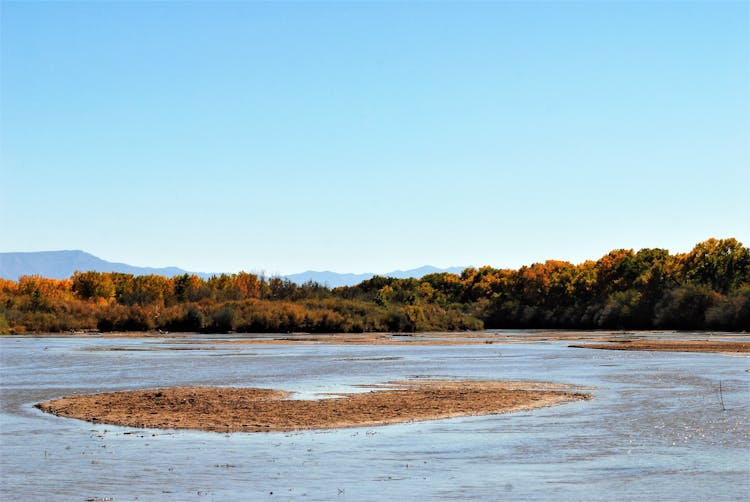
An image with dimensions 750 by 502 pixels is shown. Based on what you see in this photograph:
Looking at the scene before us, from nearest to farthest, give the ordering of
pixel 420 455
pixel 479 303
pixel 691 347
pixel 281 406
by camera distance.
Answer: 1. pixel 420 455
2. pixel 281 406
3. pixel 691 347
4. pixel 479 303

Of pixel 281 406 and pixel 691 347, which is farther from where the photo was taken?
pixel 691 347

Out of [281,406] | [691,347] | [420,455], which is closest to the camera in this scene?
[420,455]

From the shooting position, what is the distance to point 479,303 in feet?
479

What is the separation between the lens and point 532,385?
33.4m

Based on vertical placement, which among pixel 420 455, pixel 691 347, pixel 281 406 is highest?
pixel 691 347

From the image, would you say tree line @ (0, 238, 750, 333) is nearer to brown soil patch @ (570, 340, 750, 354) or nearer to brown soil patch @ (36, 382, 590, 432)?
brown soil patch @ (570, 340, 750, 354)

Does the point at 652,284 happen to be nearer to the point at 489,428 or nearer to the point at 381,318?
the point at 381,318

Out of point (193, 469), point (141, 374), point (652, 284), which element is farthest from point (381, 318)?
point (193, 469)

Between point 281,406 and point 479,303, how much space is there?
12077 cm

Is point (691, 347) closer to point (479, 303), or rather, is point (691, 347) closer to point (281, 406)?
point (281, 406)

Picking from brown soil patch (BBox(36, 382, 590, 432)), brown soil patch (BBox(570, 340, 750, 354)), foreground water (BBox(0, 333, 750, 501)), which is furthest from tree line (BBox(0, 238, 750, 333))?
brown soil patch (BBox(36, 382, 590, 432))

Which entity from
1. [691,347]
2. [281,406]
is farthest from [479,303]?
[281,406]

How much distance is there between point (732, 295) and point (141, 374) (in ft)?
257

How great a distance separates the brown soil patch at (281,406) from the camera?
23383 millimetres
